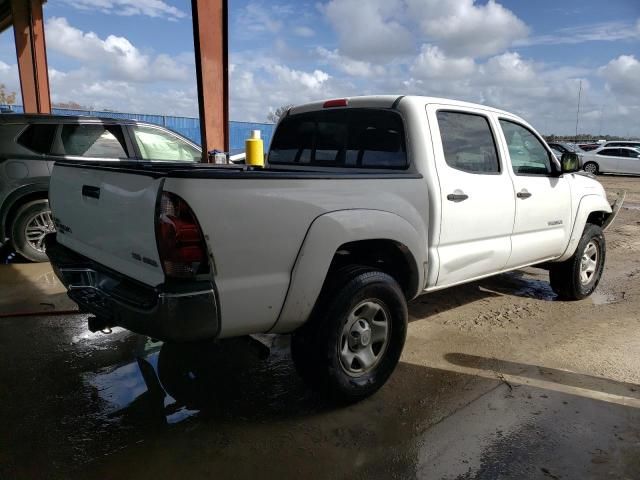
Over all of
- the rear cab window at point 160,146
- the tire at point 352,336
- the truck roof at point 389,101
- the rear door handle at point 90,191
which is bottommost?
the tire at point 352,336

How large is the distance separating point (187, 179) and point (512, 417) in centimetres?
237

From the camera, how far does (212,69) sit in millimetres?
7504

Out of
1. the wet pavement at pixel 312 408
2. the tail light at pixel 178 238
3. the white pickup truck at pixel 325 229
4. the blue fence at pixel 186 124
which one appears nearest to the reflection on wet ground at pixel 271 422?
the wet pavement at pixel 312 408

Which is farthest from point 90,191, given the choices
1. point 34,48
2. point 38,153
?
point 34,48

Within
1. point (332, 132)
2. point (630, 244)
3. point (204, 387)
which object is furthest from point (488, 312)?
point (630, 244)

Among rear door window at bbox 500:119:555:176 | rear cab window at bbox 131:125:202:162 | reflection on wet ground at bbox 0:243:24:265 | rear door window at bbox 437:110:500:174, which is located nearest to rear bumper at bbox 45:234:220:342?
rear door window at bbox 437:110:500:174

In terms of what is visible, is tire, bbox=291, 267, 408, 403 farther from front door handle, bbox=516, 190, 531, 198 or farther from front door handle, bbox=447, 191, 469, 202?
front door handle, bbox=516, 190, 531, 198

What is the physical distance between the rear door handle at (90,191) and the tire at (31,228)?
12.1 feet

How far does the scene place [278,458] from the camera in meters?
2.61

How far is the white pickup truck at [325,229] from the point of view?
7.83 ft

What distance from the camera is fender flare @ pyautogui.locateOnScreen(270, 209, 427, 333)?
106 inches

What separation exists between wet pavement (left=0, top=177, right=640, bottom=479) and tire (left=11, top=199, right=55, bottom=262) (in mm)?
1963

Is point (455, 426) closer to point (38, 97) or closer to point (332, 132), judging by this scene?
point (332, 132)

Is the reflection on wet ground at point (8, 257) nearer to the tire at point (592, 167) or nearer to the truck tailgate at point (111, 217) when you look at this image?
the truck tailgate at point (111, 217)
